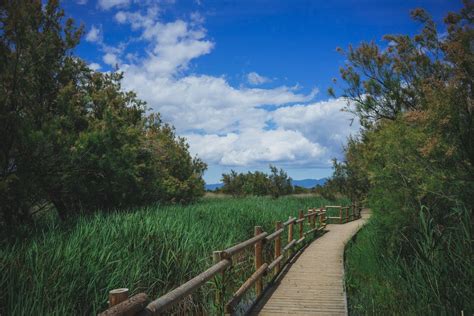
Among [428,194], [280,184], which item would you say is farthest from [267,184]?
[428,194]

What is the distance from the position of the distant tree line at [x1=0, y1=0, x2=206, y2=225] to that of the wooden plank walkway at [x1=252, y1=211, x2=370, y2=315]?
5.81 metres

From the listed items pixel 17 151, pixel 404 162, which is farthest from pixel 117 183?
pixel 404 162

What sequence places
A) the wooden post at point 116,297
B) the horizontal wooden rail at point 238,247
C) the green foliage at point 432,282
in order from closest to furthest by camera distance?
the wooden post at point 116,297 < the green foliage at point 432,282 < the horizontal wooden rail at point 238,247

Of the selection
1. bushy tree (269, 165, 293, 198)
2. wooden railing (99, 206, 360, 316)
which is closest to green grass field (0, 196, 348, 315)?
wooden railing (99, 206, 360, 316)

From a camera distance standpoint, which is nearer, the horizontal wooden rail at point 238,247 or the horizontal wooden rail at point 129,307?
the horizontal wooden rail at point 129,307

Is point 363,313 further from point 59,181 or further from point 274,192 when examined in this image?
point 274,192

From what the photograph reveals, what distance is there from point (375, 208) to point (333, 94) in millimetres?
7728

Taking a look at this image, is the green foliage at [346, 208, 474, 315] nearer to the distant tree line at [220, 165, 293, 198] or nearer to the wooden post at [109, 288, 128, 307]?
the wooden post at [109, 288, 128, 307]

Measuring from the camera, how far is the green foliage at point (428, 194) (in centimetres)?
534

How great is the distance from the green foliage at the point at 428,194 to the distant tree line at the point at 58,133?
7.61 m

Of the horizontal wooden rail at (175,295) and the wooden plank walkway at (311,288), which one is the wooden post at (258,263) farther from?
the horizontal wooden rail at (175,295)

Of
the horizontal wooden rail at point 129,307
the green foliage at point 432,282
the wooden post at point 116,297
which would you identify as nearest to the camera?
the horizontal wooden rail at point 129,307

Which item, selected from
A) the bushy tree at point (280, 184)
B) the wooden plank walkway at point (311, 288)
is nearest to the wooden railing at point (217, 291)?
the wooden plank walkway at point (311, 288)

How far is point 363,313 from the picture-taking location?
6.94 metres
